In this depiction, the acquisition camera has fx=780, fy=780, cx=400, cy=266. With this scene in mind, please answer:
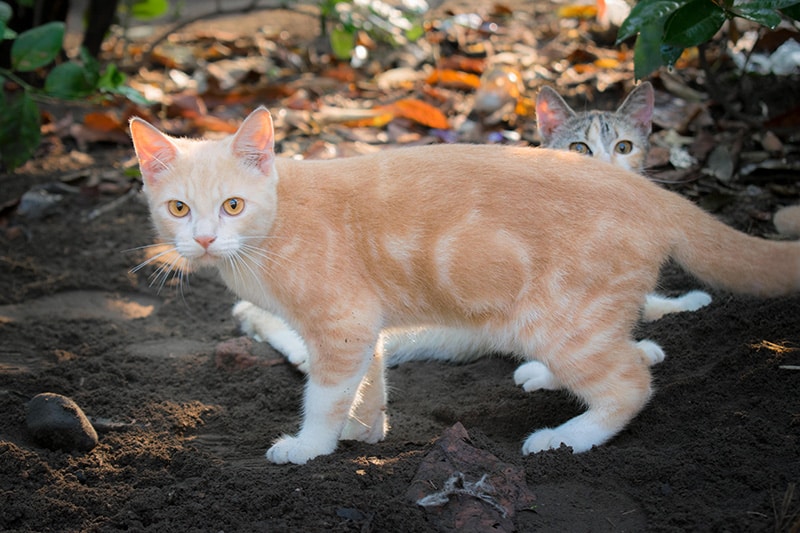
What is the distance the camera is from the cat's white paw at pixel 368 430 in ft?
10.9

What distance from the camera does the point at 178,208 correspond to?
312 cm

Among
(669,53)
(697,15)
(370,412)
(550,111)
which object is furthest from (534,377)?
(550,111)

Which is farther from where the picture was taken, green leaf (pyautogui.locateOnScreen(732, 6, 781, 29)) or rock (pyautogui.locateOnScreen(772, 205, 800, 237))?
rock (pyautogui.locateOnScreen(772, 205, 800, 237))

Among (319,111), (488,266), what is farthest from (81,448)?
(319,111)

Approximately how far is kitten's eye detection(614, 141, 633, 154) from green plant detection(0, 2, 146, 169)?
285 centimetres

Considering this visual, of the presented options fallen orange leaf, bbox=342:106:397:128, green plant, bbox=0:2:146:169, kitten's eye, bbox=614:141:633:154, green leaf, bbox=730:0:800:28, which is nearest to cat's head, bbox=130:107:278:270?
green plant, bbox=0:2:146:169

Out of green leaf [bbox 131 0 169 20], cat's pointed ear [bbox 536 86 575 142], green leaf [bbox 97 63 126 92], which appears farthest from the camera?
green leaf [bbox 131 0 169 20]

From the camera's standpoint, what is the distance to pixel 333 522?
7.65ft

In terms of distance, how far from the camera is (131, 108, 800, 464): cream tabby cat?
2.92 meters

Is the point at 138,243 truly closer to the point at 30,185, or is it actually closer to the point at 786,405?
the point at 30,185

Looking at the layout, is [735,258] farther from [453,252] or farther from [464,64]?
[464,64]

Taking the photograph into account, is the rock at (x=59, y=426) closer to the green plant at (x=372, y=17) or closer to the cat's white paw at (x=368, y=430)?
the cat's white paw at (x=368, y=430)

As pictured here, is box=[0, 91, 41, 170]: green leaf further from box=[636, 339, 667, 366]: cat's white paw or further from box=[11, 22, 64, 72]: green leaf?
box=[636, 339, 667, 366]: cat's white paw

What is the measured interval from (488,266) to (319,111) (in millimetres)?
3872
